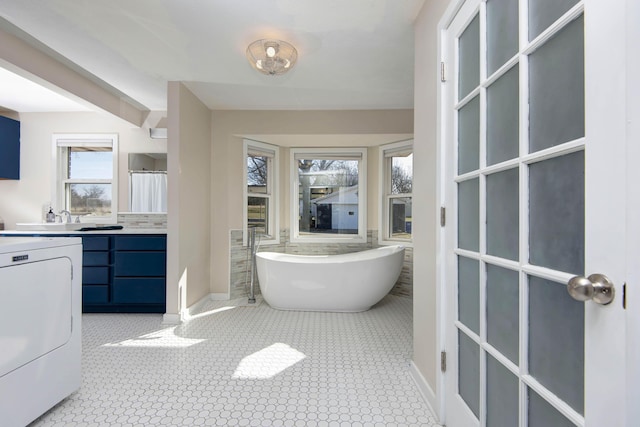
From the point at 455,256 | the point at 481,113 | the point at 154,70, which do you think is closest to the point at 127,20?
the point at 154,70

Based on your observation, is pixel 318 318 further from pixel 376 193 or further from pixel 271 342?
pixel 376 193

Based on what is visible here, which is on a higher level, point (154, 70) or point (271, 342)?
point (154, 70)

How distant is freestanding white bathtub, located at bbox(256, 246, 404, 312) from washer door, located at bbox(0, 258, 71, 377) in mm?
1904

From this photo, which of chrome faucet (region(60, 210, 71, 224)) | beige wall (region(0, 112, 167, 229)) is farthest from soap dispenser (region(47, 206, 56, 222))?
beige wall (region(0, 112, 167, 229))

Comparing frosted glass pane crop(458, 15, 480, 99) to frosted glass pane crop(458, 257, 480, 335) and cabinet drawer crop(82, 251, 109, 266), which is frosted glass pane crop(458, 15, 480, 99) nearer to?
frosted glass pane crop(458, 257, 480, 335)

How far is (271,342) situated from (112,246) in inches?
80.7

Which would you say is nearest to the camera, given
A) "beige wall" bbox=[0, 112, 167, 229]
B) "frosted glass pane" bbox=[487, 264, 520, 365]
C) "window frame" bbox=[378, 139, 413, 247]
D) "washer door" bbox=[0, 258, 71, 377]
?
"frosted glass pane" bbox=[487, 264, 520, 365]

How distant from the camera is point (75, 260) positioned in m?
→ 1.82

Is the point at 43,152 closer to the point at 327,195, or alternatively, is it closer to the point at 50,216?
the point at 50,216

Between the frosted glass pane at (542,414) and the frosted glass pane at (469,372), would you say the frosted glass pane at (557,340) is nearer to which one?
the frosted glass pane at (542,414)

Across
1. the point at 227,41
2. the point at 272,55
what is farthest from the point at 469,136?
the point at 227,41

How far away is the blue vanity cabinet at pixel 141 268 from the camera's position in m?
3.29

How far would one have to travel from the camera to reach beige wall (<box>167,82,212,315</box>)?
118 inches

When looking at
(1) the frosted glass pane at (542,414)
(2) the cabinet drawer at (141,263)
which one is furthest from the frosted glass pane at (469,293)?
(2) the cabinet drawer at (141,263)
